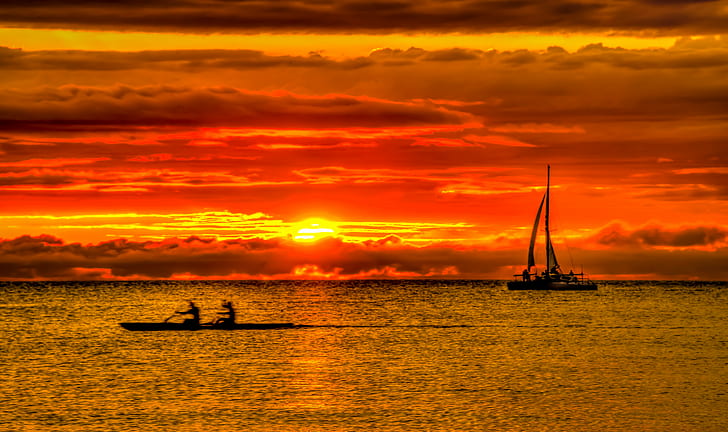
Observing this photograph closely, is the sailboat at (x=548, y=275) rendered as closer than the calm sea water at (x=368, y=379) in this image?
No

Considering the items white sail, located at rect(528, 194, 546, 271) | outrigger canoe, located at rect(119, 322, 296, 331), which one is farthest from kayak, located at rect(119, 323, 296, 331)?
white sail, located at rect(528, 194, 546, 271)

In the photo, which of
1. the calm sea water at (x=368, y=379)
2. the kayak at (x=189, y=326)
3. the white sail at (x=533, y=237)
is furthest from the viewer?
the white sail at (x=533, y=237)

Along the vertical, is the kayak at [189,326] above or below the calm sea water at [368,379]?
above

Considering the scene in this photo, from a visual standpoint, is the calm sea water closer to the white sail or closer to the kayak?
the kayak

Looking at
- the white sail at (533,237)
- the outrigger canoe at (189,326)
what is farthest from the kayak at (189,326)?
the white sail at (533,237)

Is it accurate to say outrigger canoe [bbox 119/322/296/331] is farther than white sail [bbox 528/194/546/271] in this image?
No

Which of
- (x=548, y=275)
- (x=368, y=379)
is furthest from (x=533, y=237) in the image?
(x=368, y=379)

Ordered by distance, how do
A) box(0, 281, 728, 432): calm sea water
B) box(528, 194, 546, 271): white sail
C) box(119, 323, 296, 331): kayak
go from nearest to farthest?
1. box(0, 281, 728, 432): calm sea water
2. box(119, 323, 296, 331): kayak
3. box(528, 194, 546, 271): white sail

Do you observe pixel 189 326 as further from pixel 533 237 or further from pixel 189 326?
pixel 533 237

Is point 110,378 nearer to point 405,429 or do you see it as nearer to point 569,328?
point 405,429

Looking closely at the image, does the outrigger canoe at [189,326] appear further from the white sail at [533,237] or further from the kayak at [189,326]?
the white sail at [533,237]

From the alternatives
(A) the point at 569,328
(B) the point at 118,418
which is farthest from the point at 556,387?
(A) the point at 569,328

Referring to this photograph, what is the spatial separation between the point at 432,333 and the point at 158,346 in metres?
33.7

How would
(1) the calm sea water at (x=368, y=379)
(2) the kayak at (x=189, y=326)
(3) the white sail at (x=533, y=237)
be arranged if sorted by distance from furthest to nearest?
(3) the white sail at (x=533, y=237) < (2) the kayak at (x=189, y=326) < (1) the calm sea water at (x=368, y=379)
